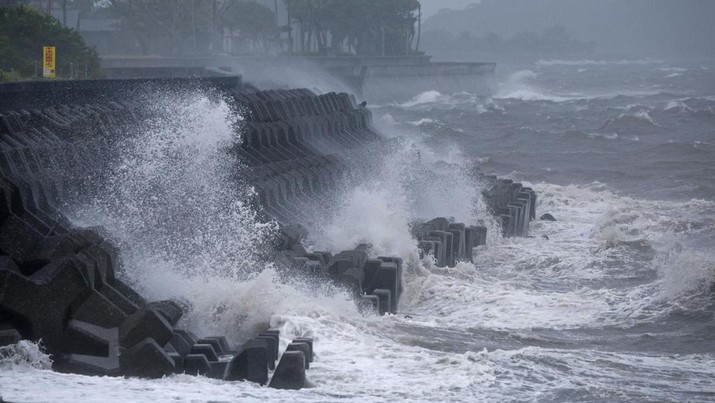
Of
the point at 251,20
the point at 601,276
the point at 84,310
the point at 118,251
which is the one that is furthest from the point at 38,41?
the point at 251,20

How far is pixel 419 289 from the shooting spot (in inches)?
494

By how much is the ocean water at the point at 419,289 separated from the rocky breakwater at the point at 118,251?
0.71 ft

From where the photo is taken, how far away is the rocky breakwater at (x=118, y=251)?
8.10 metres

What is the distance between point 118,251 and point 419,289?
3454 mm

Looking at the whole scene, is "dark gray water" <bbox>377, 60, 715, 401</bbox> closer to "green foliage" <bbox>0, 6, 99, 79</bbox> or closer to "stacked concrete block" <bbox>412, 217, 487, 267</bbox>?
"stacked concrete block" <bbox>412, 217, 487, 267</bbox>

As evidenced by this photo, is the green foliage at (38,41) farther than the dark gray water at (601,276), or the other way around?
the green foliage at (38,41)

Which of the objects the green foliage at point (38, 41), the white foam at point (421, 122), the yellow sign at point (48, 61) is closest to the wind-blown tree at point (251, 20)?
the white foam at point (421, 122)

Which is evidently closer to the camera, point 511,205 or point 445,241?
point 445,241

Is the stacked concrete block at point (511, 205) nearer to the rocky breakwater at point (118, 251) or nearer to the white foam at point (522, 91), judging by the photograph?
the rocky breakwater at point (118, 251)

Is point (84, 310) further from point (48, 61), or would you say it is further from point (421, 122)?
point (421, 122)

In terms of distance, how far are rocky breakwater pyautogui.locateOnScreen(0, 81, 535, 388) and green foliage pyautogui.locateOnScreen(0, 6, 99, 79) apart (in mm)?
7874

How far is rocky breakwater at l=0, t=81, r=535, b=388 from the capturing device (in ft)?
26.6

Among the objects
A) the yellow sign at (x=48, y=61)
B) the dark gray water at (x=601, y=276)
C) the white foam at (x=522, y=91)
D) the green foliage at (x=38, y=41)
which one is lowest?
the dark gray water at (x=601, y=276)

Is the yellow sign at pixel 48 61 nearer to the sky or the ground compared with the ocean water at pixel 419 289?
nearer to the sky
